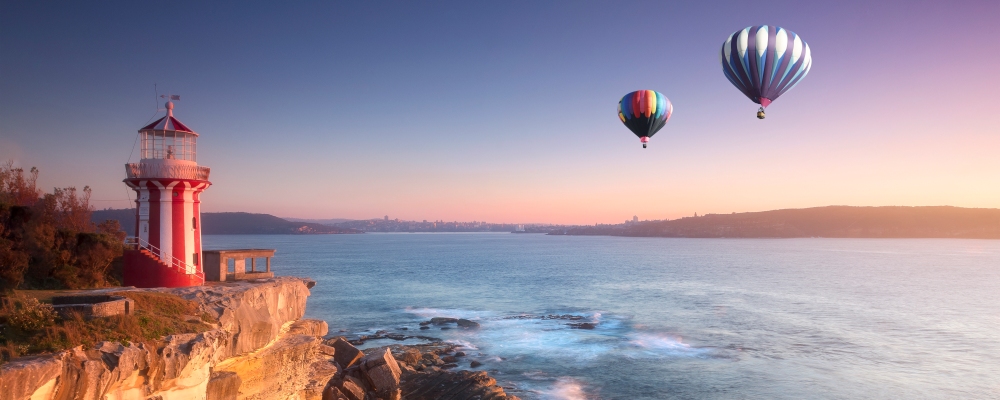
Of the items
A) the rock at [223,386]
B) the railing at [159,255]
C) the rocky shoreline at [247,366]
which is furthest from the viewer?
the railing at [159,255]

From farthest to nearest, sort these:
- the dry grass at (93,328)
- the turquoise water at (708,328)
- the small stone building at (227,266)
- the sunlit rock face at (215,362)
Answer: the turquoise water at (708,328), the small stone building at (227,266), the dry grass at (93,328), the sunlit rock face at (215,362)

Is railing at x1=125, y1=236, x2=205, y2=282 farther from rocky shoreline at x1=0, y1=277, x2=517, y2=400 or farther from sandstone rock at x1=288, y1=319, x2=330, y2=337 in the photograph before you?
sandstone rock at x1=288, y1=319, x2=330, y2=337

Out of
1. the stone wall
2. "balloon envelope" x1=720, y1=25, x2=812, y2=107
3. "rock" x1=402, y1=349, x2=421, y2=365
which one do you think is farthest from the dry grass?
"balloon envelope" x1=720, y1=25, x2=812, y2=107

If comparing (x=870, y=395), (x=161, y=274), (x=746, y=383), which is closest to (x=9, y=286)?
(x=161, y=274)

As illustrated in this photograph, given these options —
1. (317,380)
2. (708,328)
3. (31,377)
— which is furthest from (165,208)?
(708,328)

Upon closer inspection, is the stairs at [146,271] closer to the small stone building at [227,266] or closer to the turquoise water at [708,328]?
the small stone building at [227,266]

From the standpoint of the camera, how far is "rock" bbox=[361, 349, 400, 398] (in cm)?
2025

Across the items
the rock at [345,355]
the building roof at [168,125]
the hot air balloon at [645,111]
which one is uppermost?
the hot air balloon at [645,111]

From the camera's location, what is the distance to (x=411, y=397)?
68.3 feet

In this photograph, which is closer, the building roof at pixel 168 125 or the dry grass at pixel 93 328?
the dry grass at pixel 93 328

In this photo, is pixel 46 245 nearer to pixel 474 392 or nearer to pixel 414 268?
pixel 474 392

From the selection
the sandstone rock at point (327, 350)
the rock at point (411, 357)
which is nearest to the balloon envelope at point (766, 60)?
the rock at point (411, 357)

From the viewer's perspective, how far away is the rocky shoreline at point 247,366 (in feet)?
29.1

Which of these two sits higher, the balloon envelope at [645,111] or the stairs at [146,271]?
the balloon envelope at [645,111]
